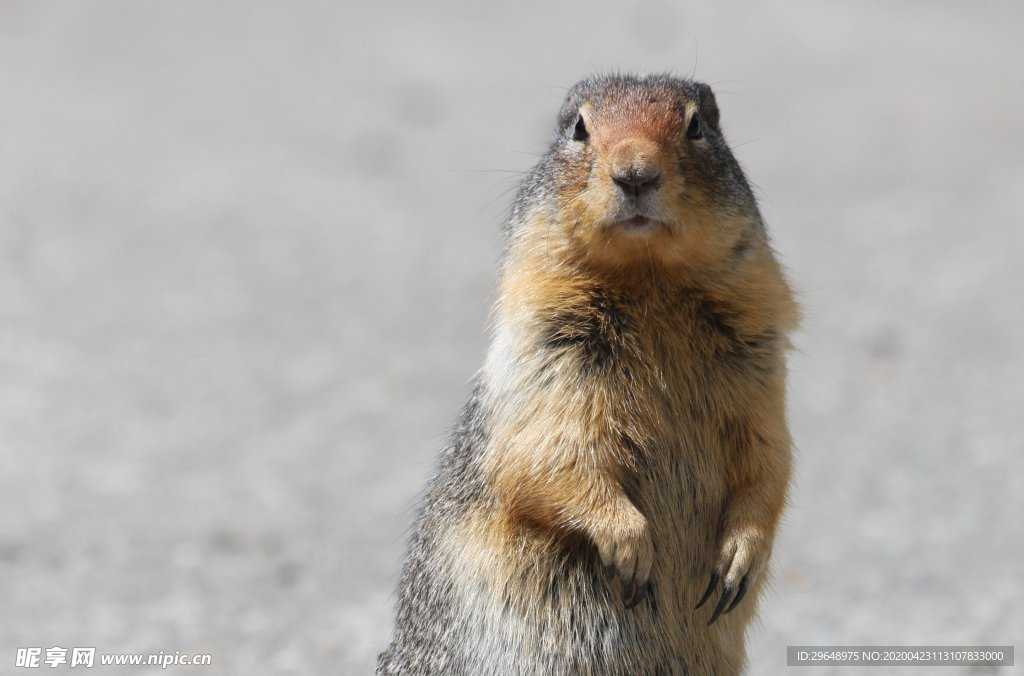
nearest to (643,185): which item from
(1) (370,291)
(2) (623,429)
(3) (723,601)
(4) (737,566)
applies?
(2) (623,429)

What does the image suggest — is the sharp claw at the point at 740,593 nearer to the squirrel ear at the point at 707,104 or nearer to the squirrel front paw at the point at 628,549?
Answer: the squirrel front paw at the point at 628,549

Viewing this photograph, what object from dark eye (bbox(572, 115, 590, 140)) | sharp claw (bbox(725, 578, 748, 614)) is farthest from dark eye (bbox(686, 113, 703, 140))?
sharp claw (bbox(725, 578, 748, 614))

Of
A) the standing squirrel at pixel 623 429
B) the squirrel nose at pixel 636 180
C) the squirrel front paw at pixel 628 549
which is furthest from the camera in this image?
the standing squirrel at pixel 623 429

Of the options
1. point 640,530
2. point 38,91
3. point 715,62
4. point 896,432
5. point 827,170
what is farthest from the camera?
point 715,62

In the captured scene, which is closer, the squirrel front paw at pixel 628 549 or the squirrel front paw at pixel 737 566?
the squirrel front paw at pixel 628 549

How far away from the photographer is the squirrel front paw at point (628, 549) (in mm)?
3764

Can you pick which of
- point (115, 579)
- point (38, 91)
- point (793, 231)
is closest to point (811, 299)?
point (793, 231)

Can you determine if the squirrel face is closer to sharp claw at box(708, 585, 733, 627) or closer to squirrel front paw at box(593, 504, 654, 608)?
squirrel front paw at box(593, 504, 654, 608)

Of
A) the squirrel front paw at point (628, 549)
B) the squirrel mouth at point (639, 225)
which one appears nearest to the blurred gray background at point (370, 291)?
the squirrel mouth at point (639, 225)

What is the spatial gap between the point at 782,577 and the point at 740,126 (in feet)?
21.2

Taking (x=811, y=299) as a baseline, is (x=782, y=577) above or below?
below

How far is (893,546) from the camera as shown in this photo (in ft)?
22.0

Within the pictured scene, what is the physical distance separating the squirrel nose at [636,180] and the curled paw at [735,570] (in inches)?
46.3

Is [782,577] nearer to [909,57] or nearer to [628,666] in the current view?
[628,666]
